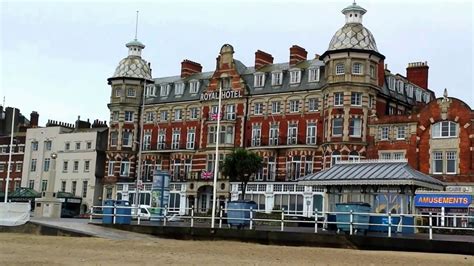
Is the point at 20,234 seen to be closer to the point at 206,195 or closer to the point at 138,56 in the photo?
the point at 206,195

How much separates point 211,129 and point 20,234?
4046 centimetres

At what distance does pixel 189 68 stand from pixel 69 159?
1888 centimetres

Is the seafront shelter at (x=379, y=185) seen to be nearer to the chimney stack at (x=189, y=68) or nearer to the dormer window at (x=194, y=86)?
the dormer window at (x=194, y=86)

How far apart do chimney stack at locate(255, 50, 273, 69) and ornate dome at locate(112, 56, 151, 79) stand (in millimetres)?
13908

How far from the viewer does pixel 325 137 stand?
62344 mm

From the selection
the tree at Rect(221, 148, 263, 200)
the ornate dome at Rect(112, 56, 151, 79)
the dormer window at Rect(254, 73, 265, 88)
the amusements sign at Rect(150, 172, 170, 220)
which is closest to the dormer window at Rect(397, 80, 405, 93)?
the dormer window at Rect(254, 73, 265, 88)

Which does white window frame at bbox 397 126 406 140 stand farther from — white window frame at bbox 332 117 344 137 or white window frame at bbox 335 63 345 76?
white window frame at bbox 335 63 345 76

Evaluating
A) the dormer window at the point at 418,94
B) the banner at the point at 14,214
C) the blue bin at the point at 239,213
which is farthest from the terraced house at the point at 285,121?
the banner at the point at 14,214

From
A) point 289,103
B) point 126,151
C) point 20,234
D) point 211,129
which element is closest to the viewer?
point 20,234

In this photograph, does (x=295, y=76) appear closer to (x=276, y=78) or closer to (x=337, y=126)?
(x=276, y=78)

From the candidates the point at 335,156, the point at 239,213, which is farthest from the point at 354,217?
the point at 335,156

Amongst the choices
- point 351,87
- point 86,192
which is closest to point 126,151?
point 86,192

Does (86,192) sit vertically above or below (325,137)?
below

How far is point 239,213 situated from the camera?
30.9 metres
